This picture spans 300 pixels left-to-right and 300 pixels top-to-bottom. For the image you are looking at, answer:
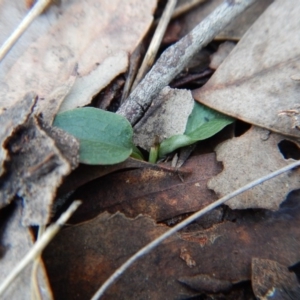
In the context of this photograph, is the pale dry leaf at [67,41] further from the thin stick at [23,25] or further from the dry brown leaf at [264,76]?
the dry brown leaf at [264,76]

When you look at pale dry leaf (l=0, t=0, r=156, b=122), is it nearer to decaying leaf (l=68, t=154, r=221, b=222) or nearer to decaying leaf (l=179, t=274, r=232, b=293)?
decaying leaf (l=68, t=154, r=221, b=222)

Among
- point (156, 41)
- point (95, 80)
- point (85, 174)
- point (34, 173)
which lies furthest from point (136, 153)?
point (156, 41)

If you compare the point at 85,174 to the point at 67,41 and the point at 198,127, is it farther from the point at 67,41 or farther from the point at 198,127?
the point at 67,41

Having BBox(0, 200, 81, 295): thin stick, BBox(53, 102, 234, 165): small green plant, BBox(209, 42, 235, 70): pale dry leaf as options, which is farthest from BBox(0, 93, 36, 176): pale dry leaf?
BBox(209, 42, 235, 70): pale dry leaf

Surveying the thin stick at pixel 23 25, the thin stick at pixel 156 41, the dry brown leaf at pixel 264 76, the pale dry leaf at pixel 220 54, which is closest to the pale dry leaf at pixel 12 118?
the thin stick at pixel 23 25

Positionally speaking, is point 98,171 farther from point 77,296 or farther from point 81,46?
point 81,46

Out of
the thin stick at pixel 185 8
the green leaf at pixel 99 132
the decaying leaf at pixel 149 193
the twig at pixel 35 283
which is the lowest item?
the decaying leaf at pixel 149 193

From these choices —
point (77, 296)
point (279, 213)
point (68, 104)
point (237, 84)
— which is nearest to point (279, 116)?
point (237, 84)
